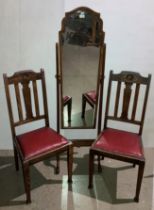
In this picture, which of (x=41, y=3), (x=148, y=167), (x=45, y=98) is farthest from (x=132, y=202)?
(x=41, y=3)

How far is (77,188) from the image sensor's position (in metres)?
2.62

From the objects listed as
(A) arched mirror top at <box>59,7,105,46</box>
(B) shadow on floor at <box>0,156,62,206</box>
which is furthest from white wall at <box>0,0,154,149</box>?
(B) shadow on floor at <box>0,156,62,206</box>

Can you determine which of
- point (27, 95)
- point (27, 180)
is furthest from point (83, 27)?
point (27, 180)

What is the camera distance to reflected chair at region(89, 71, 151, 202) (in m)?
2.40

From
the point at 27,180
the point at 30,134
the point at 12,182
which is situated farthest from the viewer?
the point at 12,182

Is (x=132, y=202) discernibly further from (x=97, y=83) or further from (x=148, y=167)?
(x=97, y=83)

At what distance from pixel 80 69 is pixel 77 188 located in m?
1.08

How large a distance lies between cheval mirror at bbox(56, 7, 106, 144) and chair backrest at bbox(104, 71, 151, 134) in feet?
0.44

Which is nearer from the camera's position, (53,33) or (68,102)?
(53,33)

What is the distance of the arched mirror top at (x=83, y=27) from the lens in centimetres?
243

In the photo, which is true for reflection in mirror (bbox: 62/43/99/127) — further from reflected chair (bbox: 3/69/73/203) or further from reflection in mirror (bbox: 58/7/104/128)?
reflected chair (bbox: 3/69/73/203)

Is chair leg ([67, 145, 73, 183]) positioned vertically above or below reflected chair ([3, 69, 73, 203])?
below

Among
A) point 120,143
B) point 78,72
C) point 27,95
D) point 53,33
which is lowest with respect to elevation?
point 120,143

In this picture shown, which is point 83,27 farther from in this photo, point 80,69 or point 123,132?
point 123,132
